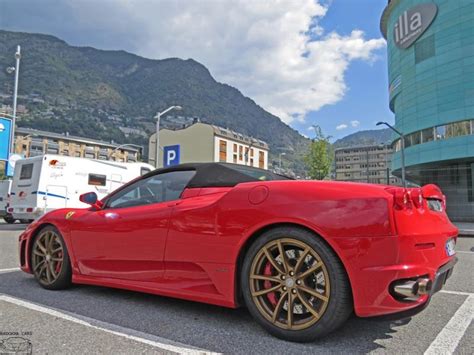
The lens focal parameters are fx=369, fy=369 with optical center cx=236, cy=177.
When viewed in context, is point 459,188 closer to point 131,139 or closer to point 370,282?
point 370,282

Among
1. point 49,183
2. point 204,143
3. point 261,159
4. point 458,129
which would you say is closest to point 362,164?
point 261,159

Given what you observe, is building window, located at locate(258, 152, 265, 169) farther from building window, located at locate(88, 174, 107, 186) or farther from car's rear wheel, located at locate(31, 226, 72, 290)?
car's rear wheel, located at locate(31, 226, 72, 290)

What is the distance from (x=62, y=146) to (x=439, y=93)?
88.9 m

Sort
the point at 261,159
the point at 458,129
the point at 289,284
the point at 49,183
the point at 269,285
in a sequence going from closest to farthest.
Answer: the point at 289,284
the point at 269,285
the point at 49,183
the point at 458,129
the point at 261,159

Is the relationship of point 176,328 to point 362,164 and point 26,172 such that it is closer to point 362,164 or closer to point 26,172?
point 26,172

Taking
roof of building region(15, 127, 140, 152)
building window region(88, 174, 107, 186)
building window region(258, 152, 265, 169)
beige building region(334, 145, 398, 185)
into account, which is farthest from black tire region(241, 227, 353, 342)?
beige building region(334, 145, 398, 185)

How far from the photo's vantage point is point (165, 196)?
3328 mm

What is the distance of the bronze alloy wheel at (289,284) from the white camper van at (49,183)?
37.6 ft

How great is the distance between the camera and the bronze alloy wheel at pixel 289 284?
2.39 meters

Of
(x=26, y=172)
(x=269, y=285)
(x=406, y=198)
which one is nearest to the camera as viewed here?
(x=406, y=198)

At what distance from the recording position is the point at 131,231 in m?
3.22

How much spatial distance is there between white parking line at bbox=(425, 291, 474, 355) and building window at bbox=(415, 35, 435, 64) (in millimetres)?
34130

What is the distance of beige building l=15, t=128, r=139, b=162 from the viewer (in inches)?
3442

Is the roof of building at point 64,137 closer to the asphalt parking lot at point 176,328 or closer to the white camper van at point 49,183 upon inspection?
the white camper van at point 49,183
